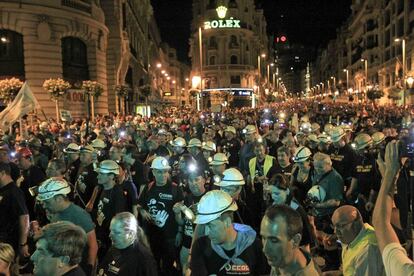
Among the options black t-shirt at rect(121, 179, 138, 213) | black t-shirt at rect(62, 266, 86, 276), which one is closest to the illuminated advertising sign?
black t-shirt at rect(121, 179, 138, 213)

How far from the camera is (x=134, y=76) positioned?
182 feet

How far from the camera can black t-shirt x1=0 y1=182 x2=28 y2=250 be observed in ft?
19.1

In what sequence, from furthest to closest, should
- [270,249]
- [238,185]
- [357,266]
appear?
[238,185], [357,266], [270,249]

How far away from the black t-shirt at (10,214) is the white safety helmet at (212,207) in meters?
2.76

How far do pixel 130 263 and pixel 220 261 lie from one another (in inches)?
32.5

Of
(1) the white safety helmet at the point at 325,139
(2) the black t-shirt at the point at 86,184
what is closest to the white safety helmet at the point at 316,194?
(2) the black t-shirt at the point at 86,184

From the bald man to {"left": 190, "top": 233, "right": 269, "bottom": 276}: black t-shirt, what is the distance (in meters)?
0.68

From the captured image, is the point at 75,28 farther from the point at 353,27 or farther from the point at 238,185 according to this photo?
the point at 353,27

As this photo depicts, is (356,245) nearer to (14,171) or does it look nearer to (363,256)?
(363,256)

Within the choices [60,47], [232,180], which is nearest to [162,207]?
[232,180]

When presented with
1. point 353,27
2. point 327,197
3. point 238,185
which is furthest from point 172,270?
point 353,27

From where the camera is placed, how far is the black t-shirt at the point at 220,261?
13.3ft

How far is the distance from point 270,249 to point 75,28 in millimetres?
30877

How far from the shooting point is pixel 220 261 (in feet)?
13.4
